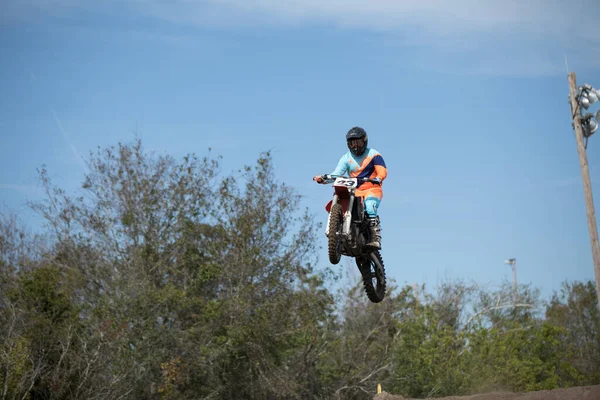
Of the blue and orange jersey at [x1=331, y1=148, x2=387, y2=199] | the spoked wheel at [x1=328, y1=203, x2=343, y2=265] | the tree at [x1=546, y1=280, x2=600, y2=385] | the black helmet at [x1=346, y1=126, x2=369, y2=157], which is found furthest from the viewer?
the tree at [x1=546, y1=280, x2=600, y2=385]

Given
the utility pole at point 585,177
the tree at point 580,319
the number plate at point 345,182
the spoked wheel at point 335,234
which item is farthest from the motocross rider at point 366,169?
the tree at point 580,319

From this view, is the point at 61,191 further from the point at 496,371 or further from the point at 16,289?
the point at 496,371

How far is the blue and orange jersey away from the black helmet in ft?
0.45

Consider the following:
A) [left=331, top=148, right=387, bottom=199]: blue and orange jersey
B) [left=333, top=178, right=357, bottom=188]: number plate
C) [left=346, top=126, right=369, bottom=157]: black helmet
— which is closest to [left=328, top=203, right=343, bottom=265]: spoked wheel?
[left=333, top=178, right=357, bottom=188]: number plate

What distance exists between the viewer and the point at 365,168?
1227 centimetres

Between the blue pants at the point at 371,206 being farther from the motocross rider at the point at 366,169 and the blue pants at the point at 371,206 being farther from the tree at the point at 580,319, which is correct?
the tree at the point at 580,319

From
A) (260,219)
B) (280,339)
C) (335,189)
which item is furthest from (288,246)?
(335,189)

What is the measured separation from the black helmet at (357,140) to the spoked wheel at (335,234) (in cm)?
97

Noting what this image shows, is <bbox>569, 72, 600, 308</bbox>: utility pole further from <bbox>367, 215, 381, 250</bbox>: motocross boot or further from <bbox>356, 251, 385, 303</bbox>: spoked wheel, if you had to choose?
<bbox>367, 215, 381, 250</bbox>: motocross boot

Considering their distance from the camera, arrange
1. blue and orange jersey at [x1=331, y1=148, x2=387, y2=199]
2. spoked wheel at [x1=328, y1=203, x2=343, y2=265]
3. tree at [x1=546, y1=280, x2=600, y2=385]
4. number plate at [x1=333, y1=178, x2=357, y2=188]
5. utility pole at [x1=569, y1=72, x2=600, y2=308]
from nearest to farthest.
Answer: spoked wheel at [x1=328, y1=203, x2=343, y2=265], number plate at [x1=333, y1=178, x2=357, y2=188], blue and orange jersey at [x1=331, y1=148, x2=387, y2=199], utility pole at [x1=569, y1=72, x2=600, y2=308], tree at [x1=546, y1=280, x2=600, y2=385]

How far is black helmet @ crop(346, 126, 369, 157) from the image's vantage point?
1203 cm

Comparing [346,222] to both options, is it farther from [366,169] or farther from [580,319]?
[580,319]

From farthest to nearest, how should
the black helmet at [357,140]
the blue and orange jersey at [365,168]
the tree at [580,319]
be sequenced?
the tree at [580,319]
the blue and orange jersey at [365,168]
the black helmet at [357,140]

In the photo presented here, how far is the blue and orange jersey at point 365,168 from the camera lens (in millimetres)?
→ 12188
